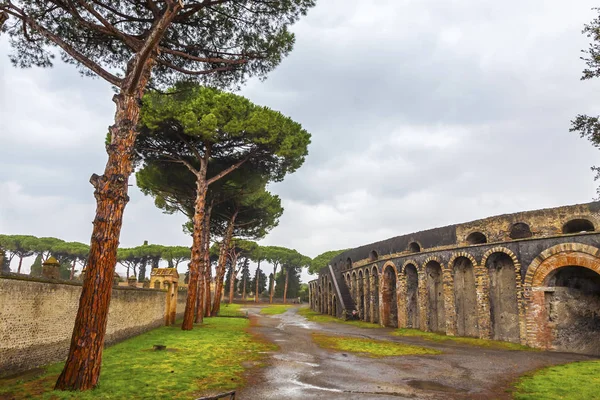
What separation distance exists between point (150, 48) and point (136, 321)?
1136 centimetres

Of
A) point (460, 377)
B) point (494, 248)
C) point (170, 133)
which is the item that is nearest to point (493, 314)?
point (494, 248)

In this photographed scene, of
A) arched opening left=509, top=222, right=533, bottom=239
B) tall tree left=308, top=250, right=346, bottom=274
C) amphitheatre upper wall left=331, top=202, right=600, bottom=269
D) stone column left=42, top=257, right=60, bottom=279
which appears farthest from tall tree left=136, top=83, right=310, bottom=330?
tall tree left=308, top=250, right=346, bottom=274

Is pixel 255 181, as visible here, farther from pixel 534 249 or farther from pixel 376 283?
pixel 534 249

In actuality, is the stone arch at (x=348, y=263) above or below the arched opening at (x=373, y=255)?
below

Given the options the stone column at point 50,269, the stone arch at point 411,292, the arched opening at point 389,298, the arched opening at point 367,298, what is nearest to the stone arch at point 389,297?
the arched opening at point 389,298

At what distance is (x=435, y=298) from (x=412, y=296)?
1.97 meters

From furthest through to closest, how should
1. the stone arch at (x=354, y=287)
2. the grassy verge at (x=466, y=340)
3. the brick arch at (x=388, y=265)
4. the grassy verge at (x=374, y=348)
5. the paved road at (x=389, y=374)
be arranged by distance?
the stone arch at (x=354, y=287) → the brick arch at (x=388, y=265) → the grassy verge at (x=466, y=340) → the grassy verge at (x=374, y=348) → the paved road at (x=389, y=374)

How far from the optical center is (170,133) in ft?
63.2

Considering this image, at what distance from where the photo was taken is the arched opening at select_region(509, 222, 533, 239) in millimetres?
18828

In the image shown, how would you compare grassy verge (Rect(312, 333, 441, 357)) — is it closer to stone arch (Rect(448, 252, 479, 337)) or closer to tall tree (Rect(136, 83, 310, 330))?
stone arch (Rect(448, 252, 479, 337))

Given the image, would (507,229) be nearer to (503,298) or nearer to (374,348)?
(503,298)

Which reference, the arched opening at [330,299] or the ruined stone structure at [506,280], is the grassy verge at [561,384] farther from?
the arched opening at [330,299]

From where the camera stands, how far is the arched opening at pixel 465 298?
1938cm

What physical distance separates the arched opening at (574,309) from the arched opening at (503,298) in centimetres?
179
